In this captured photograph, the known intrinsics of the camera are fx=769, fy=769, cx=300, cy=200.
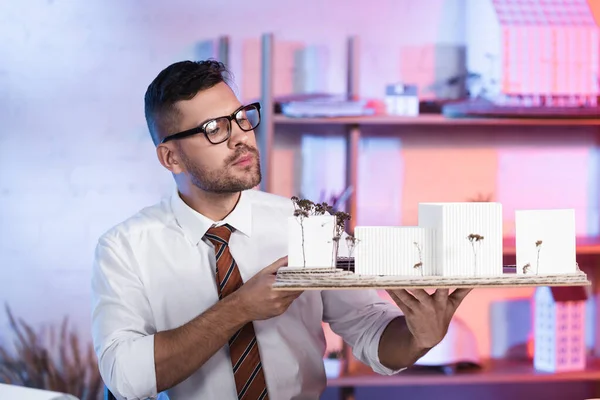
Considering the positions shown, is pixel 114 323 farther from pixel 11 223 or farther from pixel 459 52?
pixel 459 52

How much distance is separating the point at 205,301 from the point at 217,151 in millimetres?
371

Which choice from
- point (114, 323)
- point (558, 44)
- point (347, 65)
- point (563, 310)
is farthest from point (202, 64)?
point (563, 310)

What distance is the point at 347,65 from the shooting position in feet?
10.5

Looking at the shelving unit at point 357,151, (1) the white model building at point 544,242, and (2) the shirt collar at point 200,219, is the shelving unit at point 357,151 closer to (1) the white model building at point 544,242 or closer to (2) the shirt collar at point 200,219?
(2) the shirt collar at point 200,219

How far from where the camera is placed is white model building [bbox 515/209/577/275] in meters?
1.38

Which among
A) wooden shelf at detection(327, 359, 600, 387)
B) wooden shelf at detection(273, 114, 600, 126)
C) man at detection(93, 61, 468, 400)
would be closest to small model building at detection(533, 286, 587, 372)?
wooden shelf at detection(327, 359, 600, 387)

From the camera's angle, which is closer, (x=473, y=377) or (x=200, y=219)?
(x=200, y=219)

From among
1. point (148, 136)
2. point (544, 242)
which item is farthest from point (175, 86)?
point (148, 136)

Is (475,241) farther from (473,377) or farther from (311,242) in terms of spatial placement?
(473,377)

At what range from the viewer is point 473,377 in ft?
9.48

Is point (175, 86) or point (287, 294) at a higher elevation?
point (175, 86)

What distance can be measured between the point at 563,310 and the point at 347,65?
1.30 meters

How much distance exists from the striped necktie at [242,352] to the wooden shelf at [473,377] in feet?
3.36

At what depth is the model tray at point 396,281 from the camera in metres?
1.29
